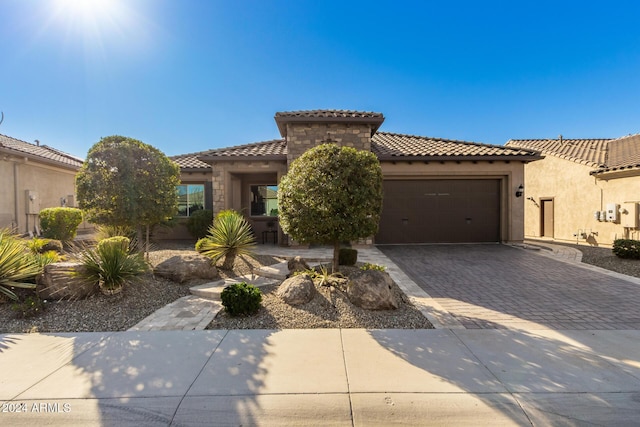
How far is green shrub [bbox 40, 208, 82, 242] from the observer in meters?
10.7

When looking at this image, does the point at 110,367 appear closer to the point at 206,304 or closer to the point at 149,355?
the point at 149,355

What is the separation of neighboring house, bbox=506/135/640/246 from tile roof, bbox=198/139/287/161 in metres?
14.8

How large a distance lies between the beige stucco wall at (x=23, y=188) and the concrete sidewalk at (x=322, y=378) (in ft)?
39.6

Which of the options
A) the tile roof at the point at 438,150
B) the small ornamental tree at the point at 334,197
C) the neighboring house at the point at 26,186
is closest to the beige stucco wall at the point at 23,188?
the neighboring house at the point at 26,186

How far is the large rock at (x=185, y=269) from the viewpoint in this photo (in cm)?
636

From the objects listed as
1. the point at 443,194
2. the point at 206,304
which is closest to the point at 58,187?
the point at 206,304

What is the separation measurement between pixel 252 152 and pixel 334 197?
797cm

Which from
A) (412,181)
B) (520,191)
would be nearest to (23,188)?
(412,181)

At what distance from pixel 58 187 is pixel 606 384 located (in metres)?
21.2

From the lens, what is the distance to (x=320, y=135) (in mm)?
10891

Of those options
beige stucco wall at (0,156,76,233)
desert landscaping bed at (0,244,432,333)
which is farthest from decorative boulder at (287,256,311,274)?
beige stucco wall at (0,156,76,233)

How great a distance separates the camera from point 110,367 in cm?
329

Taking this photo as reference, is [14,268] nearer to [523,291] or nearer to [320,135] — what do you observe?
[320,135]

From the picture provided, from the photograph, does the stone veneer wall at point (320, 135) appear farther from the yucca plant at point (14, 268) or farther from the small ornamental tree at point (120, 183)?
the yucca plant at point (14, 268)
